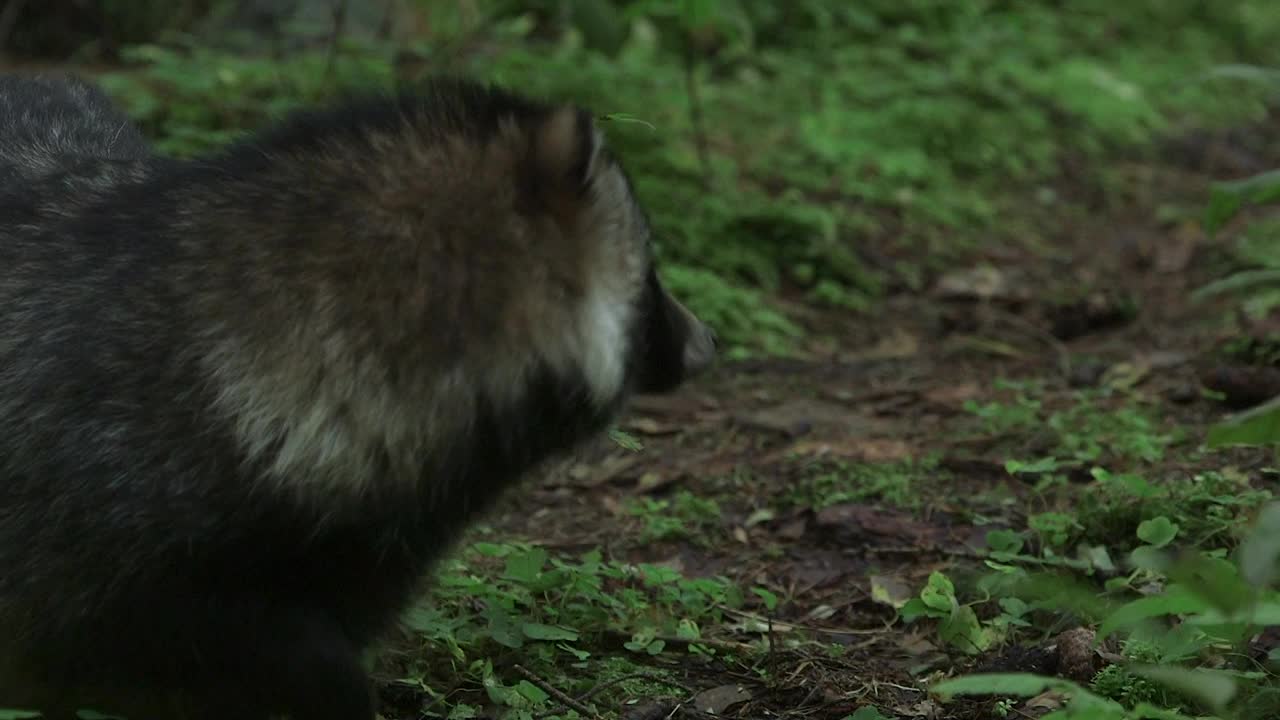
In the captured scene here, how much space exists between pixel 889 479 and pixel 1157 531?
1245 mm

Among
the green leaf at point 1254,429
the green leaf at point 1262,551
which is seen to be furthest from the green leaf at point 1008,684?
the green leaf at point 1254,429

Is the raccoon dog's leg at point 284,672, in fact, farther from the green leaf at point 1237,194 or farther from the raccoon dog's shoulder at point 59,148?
the green leaf at point 1237,194

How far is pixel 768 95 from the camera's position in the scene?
9.84 m

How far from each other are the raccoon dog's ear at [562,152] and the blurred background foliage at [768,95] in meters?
2.94

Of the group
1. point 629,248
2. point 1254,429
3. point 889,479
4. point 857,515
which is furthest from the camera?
point 889,479

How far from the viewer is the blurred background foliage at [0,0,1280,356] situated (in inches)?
289

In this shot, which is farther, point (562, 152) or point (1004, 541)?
point (1004, 541)

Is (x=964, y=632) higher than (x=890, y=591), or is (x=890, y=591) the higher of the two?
(x=964, y=632)

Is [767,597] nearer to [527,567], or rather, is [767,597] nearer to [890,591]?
[890,591]

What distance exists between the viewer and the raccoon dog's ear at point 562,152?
305 cm

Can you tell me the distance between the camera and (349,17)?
9680 mm

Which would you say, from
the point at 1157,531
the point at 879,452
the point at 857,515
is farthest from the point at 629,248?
the point at 879,452

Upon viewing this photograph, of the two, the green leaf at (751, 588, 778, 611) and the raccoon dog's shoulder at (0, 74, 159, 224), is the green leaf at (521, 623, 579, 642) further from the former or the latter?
the raccoon dog's shoulder at (0, 74, 159, 224)

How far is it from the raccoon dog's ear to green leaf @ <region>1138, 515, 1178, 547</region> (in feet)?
5.76
